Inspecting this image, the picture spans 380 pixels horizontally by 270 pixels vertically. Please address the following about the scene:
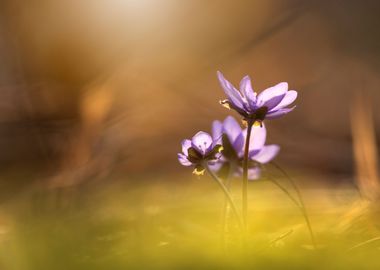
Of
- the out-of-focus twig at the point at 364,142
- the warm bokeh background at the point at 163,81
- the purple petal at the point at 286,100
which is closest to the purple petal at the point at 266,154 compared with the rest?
the purple petal at the point at 286,100

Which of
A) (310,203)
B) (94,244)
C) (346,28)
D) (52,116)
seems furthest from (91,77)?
(94,244)

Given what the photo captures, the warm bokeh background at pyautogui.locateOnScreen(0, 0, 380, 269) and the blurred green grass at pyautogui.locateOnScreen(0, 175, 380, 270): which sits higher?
the warm bokeh background at pyautogui.locateOnScreen(0, 0, 380, 269)

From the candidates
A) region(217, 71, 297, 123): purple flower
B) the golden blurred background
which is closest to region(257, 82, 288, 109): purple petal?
region(217, 71, 297, 123): purple flower

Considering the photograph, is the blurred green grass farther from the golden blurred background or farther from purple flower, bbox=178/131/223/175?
the golden blurred background

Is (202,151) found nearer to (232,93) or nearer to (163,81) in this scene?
(232,93)

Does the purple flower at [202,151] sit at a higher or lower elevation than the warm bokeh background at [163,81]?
lower

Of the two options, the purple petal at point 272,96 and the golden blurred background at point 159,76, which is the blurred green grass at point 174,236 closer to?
the purple petal at point 272,96
